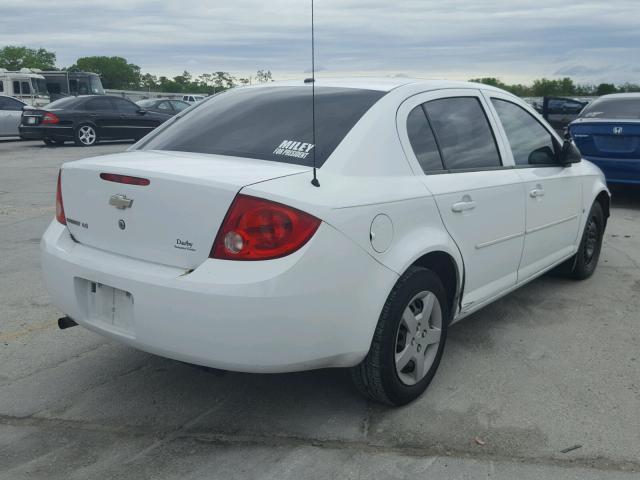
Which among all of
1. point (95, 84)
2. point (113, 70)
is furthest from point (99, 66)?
point (95, 84)

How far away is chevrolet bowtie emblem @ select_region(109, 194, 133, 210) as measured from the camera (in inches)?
122

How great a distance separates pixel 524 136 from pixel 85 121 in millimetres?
16214

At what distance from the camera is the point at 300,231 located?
110 inches

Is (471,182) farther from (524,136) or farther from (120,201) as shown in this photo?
(120,201)

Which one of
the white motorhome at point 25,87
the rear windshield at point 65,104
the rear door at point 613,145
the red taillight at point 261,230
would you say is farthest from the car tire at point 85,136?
the red taillight at point 261,230

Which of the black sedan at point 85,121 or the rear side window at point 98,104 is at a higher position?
the rear side window at point 98,104

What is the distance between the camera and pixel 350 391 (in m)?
3.62

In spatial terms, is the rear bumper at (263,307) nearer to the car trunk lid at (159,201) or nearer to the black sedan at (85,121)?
the car trunk lid at (159,201)

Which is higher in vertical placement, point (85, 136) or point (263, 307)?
point (263, 307)

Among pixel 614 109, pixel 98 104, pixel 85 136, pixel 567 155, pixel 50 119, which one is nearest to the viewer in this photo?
pixel 567 155

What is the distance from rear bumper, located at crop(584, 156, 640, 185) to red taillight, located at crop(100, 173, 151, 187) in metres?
7.76

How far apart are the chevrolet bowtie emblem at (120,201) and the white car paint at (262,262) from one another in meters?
0.03

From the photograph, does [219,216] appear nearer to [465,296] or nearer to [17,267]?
[465,296]

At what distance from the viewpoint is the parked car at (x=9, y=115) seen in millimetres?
20266
